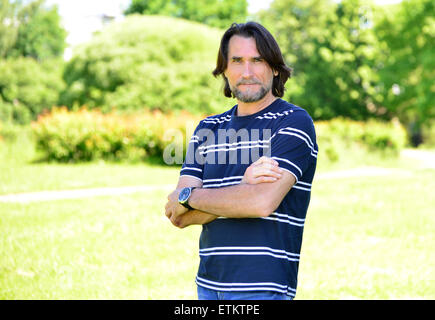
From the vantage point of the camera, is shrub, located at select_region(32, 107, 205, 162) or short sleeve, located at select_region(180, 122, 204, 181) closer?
short sleeve, located at select_region(180, 122, 204, 181)

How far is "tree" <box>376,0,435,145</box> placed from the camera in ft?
102

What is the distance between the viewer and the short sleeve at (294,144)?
7.91 ft

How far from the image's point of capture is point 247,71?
8.64 ft

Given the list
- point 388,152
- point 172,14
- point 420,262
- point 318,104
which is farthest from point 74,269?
point 172,14

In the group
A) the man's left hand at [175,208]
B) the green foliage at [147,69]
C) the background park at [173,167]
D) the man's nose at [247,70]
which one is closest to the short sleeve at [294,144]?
the man's nose at [247,70]

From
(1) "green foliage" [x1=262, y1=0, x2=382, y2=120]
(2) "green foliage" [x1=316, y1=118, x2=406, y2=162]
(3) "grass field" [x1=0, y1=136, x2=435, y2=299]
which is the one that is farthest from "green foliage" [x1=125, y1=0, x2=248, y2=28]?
(3) "grass field" [x1=0, y1=136, x2=435, y2=299]

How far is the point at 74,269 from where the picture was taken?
6.05 metres

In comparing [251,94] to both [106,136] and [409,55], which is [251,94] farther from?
[409,55]

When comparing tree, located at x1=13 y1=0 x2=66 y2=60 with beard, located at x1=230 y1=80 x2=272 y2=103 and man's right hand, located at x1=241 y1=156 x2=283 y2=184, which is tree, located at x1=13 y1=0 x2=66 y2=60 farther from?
man's right hand, located at x1=241 y1=156 x2=283 y2=184

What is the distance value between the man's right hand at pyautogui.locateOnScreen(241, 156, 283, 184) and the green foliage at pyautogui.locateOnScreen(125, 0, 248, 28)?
38.7m

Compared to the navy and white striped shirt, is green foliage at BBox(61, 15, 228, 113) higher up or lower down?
higher up

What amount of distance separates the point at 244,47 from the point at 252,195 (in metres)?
0.84

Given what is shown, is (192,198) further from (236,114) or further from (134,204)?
(134,204)

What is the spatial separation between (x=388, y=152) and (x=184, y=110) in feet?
27.3
